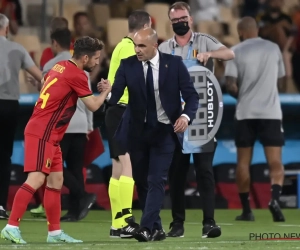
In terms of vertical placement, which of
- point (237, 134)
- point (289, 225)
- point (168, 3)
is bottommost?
point (289, 225)

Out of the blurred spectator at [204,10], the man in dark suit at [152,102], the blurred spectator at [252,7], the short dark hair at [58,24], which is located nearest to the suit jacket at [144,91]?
the man in dark suit at [152,102]

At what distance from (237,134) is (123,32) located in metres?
5.41

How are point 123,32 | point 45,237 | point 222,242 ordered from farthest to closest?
point 123,32
point 45,237
point 222,242

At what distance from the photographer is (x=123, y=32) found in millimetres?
17484

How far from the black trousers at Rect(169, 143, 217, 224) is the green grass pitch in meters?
0.26

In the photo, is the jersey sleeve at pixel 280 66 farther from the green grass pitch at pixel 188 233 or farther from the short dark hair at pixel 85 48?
the short dark hair at pixel 85 48

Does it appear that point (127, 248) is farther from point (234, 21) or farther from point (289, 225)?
point (234, 21)

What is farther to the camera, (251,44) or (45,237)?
(251,44)

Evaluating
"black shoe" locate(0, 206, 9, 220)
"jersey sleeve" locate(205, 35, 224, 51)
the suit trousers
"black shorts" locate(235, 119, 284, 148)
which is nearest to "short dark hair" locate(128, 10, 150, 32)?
"jersey sleeve" locate(205, 35, 224, 51)

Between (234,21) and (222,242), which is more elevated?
(234,21)

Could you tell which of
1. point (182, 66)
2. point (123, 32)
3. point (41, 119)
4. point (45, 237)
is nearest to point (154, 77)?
point (182, 66)

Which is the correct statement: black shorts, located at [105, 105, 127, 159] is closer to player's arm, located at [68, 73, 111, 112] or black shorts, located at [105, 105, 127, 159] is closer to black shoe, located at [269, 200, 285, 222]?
player's arm, located at [68, 73, 111, 112]

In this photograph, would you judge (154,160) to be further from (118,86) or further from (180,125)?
(118,86)

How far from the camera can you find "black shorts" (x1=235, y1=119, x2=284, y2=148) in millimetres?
12367
